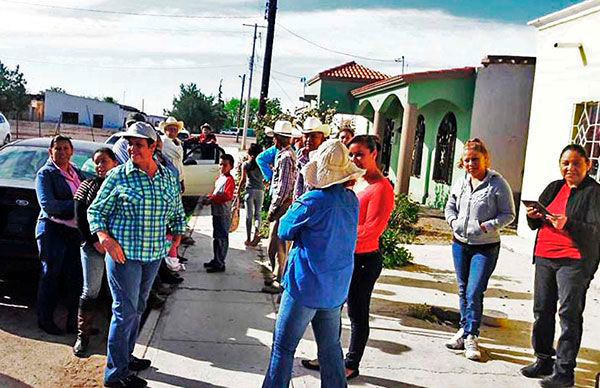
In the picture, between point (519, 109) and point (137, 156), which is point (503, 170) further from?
point (137, 156)

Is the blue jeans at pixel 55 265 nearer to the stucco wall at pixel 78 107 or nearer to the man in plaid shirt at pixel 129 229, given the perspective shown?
the man in plaid shirt at pixel 129 229

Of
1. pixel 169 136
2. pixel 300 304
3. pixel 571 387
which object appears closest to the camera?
pixel 300 304

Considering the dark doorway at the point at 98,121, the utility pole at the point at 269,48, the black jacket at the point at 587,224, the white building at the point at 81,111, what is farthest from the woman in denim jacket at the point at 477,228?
the dark doorway at the point at 98,121

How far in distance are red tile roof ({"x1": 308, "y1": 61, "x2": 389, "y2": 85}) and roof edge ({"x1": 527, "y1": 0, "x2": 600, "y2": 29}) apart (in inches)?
366

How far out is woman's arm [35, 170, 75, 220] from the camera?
494 cm

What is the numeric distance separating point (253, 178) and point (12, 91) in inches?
1991

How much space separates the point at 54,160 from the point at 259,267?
11.0 feet

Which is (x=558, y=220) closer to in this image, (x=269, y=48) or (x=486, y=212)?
(x=486, y=212)

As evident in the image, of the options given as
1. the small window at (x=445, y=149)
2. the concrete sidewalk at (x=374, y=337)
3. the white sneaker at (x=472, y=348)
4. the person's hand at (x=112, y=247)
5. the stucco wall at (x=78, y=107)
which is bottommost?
the concrete sidewalk at (x=374, y=337)

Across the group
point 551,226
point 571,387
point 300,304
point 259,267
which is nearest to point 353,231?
point 300,304

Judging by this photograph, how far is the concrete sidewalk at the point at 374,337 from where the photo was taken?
176 inches

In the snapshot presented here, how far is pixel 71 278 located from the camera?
206 inches

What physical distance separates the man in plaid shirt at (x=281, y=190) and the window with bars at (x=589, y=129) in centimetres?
486

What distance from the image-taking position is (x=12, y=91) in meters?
51.8
